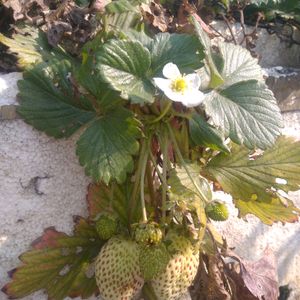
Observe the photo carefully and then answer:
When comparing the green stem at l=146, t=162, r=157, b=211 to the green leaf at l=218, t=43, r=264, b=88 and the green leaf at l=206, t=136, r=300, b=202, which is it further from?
the green leaf at l=218, t=43, r=264, b=88

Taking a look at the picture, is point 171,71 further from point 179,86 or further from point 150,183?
→ point 150,183

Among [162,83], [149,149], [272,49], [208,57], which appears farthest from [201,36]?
[272,49]

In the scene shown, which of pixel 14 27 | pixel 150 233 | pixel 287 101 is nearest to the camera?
pixel 150 233

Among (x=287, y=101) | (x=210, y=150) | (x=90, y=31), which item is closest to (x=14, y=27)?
(x=90, y=31)

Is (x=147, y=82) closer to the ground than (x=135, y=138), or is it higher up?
higher up

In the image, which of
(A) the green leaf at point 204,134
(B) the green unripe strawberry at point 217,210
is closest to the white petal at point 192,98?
(A) the green leaf at point 204,134

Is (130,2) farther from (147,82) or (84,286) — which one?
(84,286)

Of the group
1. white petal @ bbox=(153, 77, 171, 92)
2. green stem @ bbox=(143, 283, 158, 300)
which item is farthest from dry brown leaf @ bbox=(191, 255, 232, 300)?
white petal @ bbox=(153, 77, 171, 92)

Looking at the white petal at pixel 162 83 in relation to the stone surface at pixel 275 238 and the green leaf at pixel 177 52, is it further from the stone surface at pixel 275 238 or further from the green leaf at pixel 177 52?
the stone surface at pixel 275 238
